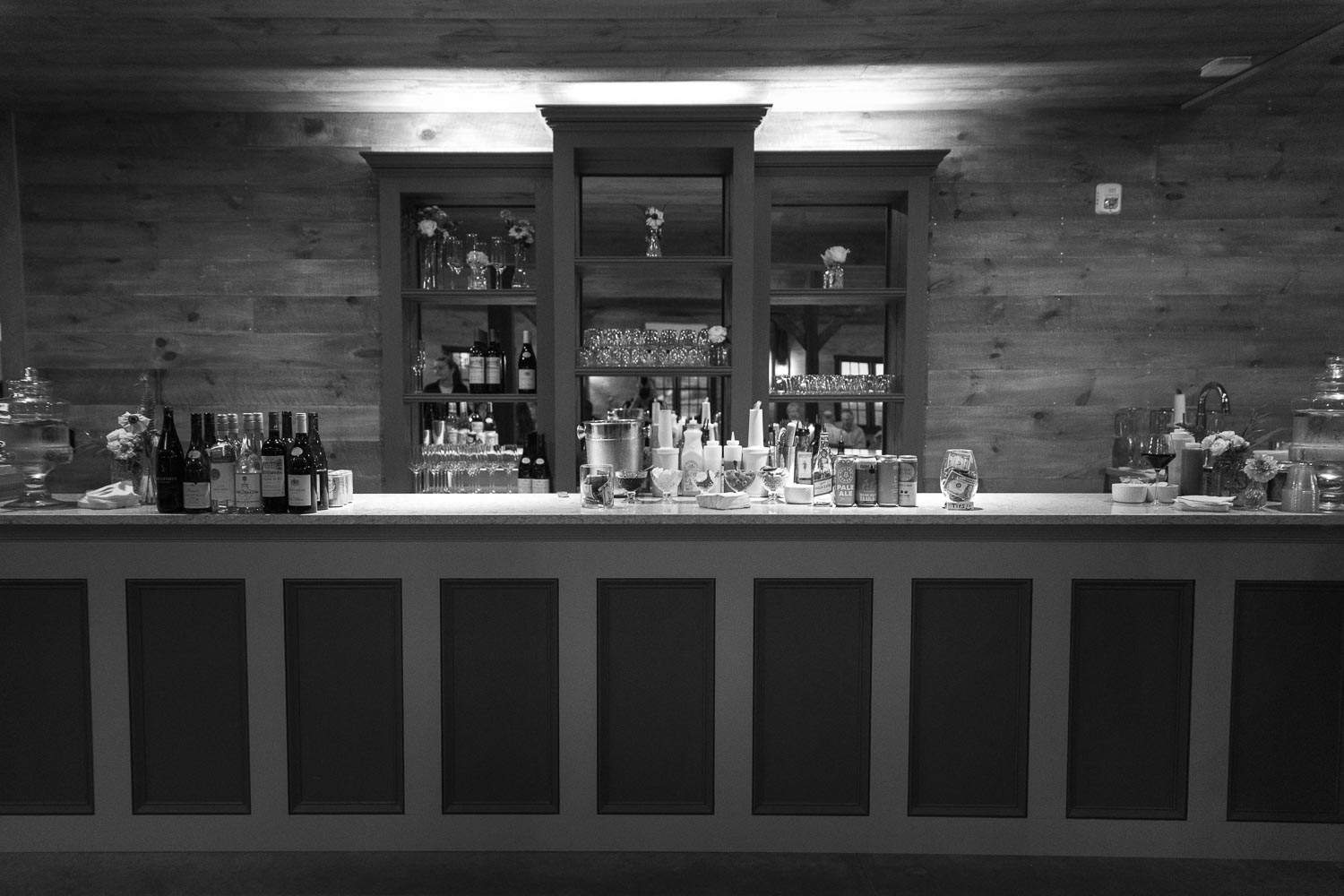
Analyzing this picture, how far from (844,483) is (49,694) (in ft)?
8.10

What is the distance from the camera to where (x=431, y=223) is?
4.18m

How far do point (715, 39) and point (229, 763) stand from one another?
2.99 meters

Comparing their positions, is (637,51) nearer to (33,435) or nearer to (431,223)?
(431,223)

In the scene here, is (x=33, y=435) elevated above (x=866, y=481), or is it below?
above

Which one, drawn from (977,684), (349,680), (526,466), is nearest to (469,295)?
(526,466)

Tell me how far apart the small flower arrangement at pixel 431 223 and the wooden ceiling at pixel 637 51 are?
50 cm

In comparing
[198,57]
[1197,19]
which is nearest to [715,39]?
[1197,19]

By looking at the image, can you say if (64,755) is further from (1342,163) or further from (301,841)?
(1342,163)

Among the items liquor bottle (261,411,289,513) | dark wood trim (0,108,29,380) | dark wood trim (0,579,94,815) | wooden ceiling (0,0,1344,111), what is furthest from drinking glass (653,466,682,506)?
dark wood trim (0,108,29,380)

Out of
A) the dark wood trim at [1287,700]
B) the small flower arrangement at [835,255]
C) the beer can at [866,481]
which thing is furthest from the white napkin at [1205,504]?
the small flower arrangement at [835,255]

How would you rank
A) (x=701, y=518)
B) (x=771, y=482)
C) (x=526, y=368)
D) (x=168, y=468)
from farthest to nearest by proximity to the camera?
1. (x=526, y=368)
2. (x=771, y=482)
3. (x=168, y=468)
4. (x=701, y=518)

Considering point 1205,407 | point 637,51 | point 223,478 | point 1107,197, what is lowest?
point 223,478

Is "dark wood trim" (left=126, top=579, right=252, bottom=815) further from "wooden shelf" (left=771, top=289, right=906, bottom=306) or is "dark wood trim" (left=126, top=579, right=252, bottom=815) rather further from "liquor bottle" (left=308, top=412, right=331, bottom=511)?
"wooden shelf" (left=771, top=289, right=906, bottom=306)

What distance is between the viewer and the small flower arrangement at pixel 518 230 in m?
4.19
